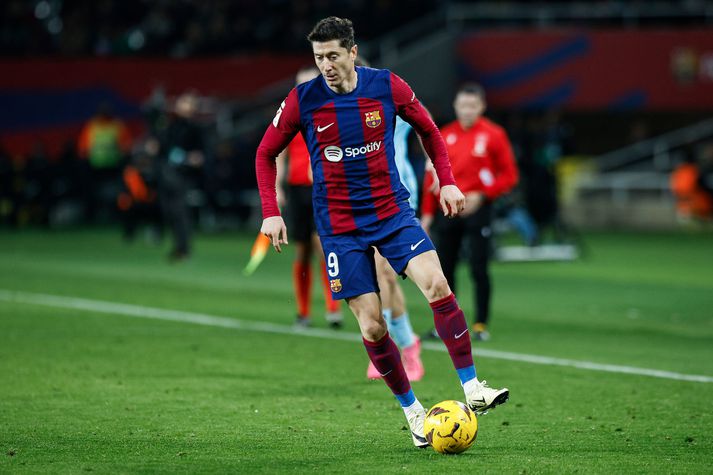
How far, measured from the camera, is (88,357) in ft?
34.5

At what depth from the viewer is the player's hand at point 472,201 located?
11438mm

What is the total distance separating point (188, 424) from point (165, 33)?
24.4 m

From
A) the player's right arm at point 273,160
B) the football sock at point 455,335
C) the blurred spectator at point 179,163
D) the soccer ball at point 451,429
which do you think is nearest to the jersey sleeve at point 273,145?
the player's right arm at point 273,160

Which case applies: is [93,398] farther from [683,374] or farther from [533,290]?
[533,290]

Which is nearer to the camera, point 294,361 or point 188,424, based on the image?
point 188,424

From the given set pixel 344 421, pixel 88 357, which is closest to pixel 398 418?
pixel 344 421

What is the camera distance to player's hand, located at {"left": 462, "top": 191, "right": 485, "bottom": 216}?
1144 centimetres

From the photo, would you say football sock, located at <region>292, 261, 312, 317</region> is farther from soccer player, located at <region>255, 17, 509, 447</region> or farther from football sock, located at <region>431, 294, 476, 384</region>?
football sock, located at <region>431, 294, 476, 384</region>

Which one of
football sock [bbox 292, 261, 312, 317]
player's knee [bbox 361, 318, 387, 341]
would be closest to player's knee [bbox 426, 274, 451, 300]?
player's knee [bbox 361, 318, 387, 341]

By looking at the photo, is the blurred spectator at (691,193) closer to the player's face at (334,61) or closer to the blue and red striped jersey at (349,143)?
the blue and red striped jersey at (349,143)

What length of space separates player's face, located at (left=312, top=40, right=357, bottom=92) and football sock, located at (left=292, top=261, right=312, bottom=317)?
17.7ft

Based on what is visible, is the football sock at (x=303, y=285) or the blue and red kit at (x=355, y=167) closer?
the blue and red kit at (x=355, y=167)

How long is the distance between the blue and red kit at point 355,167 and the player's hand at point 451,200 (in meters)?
0.09

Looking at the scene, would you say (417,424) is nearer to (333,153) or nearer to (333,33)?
→ (333,153)
